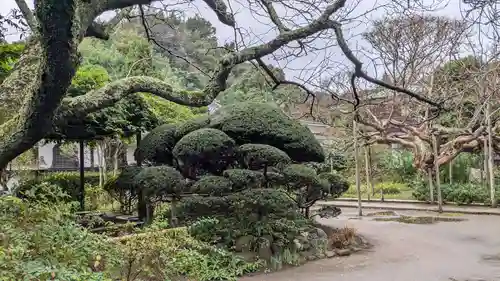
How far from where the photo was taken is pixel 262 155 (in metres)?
7.83

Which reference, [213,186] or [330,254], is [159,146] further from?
[330,254]

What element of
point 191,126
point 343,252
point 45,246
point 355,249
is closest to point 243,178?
point 191,126

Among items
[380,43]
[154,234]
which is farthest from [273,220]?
[380,43]

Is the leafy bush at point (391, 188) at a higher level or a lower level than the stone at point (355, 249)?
higher

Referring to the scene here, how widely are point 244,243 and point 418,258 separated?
286cm

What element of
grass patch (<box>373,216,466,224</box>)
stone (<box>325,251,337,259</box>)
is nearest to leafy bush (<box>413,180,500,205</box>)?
grass patch (<box>373,216,466,224</box>)

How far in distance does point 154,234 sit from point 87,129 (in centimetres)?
505

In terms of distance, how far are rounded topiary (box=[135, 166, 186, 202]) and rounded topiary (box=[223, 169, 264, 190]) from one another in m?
0.87

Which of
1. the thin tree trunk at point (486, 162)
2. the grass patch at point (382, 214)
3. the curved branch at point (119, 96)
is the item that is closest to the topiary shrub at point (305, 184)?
the curved branch at point (119, 96)

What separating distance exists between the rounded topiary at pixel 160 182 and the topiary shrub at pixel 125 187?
38cm

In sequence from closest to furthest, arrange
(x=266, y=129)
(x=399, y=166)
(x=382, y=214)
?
(x=266, y=129) < (x=382, y=214) < (x=399, y=166)

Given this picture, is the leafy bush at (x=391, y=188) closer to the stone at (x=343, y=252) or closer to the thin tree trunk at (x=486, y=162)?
the thin tree trunk at (x=486, y=162)

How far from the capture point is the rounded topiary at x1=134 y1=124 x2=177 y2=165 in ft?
29.9

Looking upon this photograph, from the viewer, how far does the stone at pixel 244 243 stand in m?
7.35
